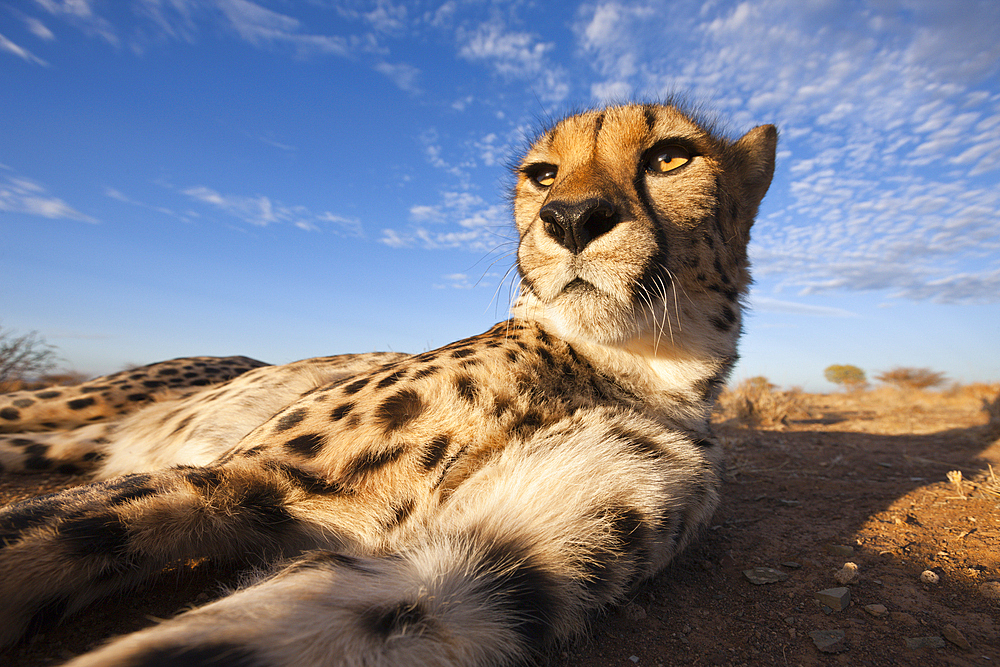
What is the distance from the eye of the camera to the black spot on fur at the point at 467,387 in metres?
1.25

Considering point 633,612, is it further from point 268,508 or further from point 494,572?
point 268,508

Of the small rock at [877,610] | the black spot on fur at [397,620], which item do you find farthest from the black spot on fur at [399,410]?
the small rock at [877,610]

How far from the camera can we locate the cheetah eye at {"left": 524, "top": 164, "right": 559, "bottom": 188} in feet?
5.82

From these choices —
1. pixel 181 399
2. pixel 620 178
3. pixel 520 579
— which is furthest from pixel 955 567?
pixel 181 399

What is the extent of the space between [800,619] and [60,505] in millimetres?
1605

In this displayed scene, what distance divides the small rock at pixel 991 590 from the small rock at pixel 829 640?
1.58 ft

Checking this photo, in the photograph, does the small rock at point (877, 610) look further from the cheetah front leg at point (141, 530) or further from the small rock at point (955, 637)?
the cheetah front leg at point (141, 530)

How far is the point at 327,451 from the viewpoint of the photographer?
3.94 ft

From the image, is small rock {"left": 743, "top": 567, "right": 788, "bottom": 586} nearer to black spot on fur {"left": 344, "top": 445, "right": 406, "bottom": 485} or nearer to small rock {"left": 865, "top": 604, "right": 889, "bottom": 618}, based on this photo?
small rock {"left": 865, "top": 604, "right": 889, "bottom": 618}

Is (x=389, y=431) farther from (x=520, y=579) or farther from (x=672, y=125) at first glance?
(x=672, y=125)

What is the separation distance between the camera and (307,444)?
124 centimetres

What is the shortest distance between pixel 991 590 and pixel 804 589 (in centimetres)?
44

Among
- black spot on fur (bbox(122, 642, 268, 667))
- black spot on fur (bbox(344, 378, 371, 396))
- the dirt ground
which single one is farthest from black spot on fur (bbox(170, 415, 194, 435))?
black spot on fur (bbox(122, 642, 268, 667))

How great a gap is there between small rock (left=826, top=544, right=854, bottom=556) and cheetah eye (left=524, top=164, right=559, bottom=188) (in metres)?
1.46
